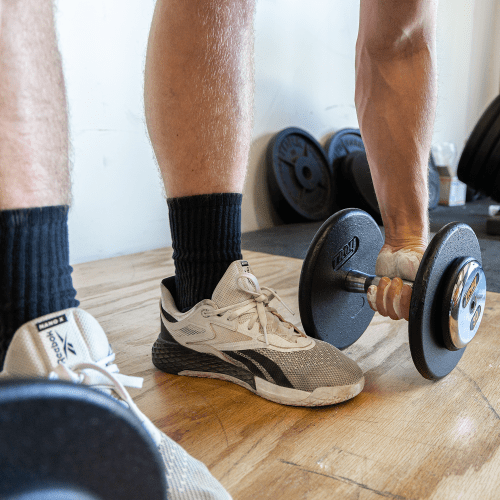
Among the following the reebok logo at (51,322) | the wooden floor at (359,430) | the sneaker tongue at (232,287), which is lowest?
the wooden floor at (359,430)

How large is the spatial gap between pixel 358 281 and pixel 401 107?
340 mm

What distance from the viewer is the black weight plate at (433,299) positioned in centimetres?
62

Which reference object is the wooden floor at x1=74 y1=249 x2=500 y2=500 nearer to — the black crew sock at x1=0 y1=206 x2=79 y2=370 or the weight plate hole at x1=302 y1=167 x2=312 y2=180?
the black crew sock at x1=0 y1=206 x2=79 y2=370

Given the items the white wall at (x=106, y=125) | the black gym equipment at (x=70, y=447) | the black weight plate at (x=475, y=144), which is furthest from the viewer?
the white wall at (x=106, y=125)

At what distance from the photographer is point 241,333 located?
68 centimetres

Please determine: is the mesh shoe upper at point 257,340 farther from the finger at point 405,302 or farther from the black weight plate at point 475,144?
the black weight plate at point 475,144

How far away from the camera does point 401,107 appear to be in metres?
0.85

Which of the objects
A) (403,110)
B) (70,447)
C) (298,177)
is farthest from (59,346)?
(298,177)

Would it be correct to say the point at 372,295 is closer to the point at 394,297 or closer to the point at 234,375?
the point at 394,297

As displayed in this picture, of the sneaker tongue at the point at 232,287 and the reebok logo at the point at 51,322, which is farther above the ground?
the reebok logo at the point at 51,322

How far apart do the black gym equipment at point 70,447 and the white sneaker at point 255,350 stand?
1.26 feet

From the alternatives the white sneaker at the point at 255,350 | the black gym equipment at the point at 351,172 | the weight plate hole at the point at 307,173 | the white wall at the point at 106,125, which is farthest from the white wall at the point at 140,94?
the white sneaker at the point at 255,350

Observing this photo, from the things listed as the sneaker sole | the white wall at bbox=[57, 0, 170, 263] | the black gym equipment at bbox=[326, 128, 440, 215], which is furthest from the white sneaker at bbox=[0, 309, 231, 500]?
the black gym equipment at bbox=[326, 128, 440, 215]

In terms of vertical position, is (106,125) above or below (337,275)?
above
